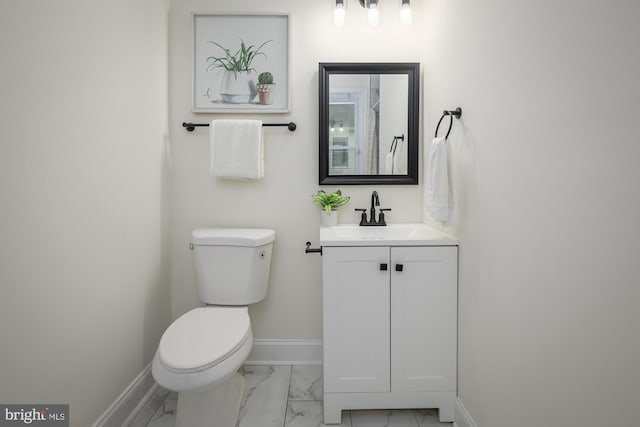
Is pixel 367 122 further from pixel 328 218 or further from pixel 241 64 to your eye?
pixel 241 64

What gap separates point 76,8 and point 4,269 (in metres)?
0.93

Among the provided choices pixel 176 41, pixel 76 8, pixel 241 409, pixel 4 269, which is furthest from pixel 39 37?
pixel 241 409

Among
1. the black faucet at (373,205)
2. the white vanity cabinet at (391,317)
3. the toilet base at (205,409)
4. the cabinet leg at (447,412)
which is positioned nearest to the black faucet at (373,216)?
the black faucet at (373,205)

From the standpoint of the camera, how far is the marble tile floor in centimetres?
159

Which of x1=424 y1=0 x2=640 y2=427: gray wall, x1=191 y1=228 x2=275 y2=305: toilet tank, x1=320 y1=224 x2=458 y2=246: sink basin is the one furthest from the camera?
x1=191 y1=228 x2=275 y2=305: toilet tank

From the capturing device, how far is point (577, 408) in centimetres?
85

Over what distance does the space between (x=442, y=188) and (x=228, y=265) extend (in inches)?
44.0

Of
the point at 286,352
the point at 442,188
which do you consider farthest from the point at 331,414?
the point at 442,188

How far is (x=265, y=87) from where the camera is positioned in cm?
202

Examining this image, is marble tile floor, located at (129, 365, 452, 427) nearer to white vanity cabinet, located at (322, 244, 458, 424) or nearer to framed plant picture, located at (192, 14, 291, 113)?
white vanity cabinet, located at (322, 244, 458, 424)

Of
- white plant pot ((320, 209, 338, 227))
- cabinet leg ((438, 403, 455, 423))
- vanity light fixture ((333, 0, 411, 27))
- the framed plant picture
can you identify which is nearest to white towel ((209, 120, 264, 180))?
the framed plant picture

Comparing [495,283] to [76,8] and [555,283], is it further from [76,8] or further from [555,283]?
[76,8]

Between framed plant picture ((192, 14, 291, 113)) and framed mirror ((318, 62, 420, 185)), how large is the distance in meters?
0.27

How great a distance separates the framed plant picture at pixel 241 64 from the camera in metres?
2.02
